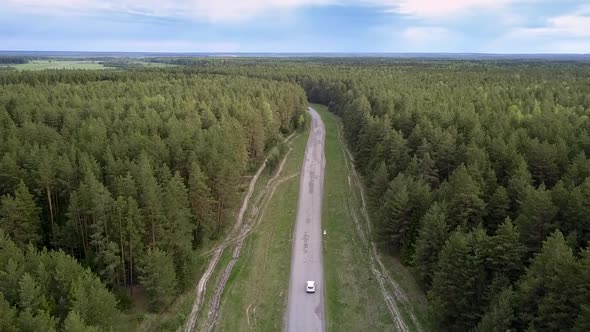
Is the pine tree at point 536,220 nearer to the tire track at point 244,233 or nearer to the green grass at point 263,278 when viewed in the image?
the green grass at point 263,278

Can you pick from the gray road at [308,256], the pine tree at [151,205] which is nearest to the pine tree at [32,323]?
the pine tree at [151,205]

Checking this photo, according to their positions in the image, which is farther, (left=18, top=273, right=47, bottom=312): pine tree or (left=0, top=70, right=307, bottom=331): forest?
(left=0, top=70, right=307, bottom=331): forest

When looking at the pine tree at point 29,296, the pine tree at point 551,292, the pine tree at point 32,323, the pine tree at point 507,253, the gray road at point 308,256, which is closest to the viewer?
the pine tree at point 32,323

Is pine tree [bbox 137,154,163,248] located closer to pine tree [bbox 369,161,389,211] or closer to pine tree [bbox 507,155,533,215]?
pine tree [bbox 369,161,389,211]

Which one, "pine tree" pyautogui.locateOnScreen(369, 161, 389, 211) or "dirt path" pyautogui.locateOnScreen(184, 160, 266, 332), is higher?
"pine tree" pyautogui.locateOnScreen(369, 161, 389, 211)

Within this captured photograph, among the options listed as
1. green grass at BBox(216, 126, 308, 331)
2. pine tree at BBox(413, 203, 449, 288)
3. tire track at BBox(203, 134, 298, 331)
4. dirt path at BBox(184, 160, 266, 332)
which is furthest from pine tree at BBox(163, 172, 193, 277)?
pine tree at BBox(413, 203, 449, 288)

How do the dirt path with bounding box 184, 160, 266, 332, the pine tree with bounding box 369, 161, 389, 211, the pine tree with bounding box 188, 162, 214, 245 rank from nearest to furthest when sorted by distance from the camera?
1. the dirt path with bounding box 184, 160, 266, 332
2. the pine tree with bounding box 188, 162, 214, 245
3. the pine tree with bounding box 369, 161, 389, 211

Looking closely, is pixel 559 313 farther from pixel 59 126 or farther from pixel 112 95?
pixel 112 95
